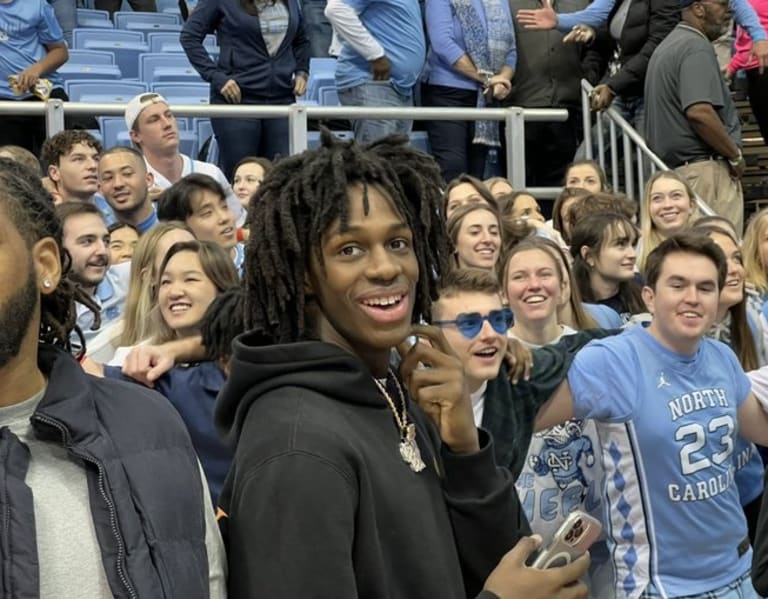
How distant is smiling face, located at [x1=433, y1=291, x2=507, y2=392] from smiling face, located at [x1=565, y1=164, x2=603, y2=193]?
159 inches

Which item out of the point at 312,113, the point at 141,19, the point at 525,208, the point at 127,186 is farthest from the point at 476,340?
the point at 141,19

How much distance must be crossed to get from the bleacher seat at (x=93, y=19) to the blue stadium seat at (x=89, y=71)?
1.20m

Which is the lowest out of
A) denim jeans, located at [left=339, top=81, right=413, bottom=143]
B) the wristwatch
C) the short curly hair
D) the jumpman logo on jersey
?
the jumpman logo on jersey

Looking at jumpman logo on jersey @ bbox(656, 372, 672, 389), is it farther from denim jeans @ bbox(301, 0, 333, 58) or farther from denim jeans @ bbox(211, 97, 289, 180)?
denim jeans @ bbox(301, 0, 333, 58)

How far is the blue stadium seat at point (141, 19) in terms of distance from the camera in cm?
1192

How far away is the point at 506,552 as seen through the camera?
208cm

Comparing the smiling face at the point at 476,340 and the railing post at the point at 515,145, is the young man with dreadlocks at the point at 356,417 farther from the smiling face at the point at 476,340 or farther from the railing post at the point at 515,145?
the railing post at the point at 515,145

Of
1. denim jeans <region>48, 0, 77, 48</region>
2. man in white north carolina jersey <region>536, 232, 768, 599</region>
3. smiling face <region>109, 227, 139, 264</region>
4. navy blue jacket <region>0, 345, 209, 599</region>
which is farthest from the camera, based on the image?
denim jeans <region>48, 0, 77, 48</region>

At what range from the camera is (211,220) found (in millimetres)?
5734

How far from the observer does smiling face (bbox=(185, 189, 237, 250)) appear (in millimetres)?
5691

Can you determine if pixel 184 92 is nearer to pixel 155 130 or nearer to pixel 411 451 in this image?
pixel 155 130

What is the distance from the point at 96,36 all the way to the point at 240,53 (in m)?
3.07

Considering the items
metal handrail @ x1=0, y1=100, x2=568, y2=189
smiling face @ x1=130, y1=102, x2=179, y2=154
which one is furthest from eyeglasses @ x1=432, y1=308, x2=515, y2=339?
metal handrail @ x1=0, y1=100, x2=568, y2=189

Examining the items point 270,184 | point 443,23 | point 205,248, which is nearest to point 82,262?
point 205,248
